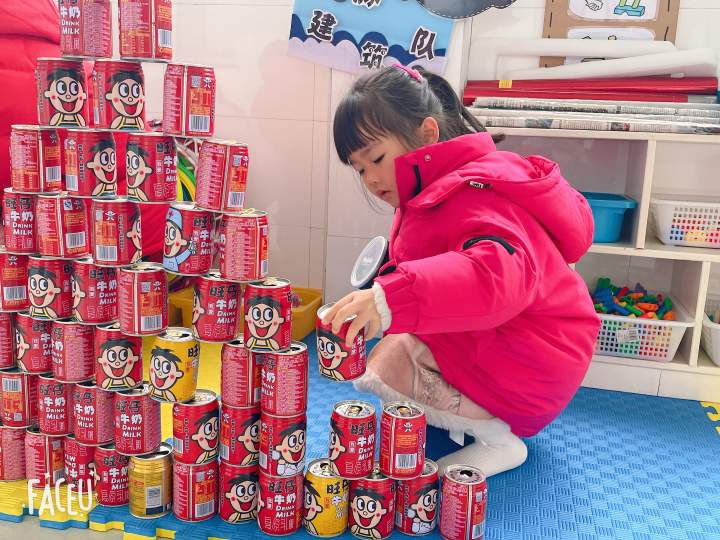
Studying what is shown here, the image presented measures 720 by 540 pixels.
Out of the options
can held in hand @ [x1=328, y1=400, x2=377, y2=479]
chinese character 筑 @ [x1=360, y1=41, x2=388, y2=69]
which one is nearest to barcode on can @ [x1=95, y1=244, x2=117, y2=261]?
can held in hand @ [x1=328, y1=400, x2=377, y2=479]

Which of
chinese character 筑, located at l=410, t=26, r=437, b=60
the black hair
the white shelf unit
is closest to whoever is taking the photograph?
the black hair

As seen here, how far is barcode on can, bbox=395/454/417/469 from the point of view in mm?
1370

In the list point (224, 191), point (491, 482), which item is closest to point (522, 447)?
point (491, 482)

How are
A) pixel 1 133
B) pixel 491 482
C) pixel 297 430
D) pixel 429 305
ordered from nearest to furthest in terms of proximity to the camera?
1. pixel 429 305
2. pixel 297 430
3. pixel 491 482
4. pixel 1 133

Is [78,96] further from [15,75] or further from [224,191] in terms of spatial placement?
[15,75]

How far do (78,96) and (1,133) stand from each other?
0.64 m

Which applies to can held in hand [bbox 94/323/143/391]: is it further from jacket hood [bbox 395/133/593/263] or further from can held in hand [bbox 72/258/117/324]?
jacket hood [bbox 395/133/593/263]

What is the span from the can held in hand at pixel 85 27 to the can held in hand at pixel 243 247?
434 millimetres

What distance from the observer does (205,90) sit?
1.42 meters

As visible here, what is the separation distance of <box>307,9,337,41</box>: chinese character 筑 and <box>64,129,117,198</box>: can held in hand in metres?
1.29

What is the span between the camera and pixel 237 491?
56.2 inches

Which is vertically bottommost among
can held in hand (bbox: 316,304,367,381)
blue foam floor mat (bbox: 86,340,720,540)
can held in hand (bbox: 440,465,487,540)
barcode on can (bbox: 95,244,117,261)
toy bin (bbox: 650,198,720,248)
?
blue foam floor mat (bbox: 86,340,720,540)

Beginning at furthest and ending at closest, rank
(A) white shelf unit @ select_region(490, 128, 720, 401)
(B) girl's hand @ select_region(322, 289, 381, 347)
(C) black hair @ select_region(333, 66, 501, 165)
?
(A) white shelf unit @ select_region(490, 128, 720, 401) → (C) black hair @ select_region(333, 66, 501, 165) → (B) girl's hand @ select_region(322, 289, 381, 347)

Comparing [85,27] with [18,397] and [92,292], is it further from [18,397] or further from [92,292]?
[18,397]
